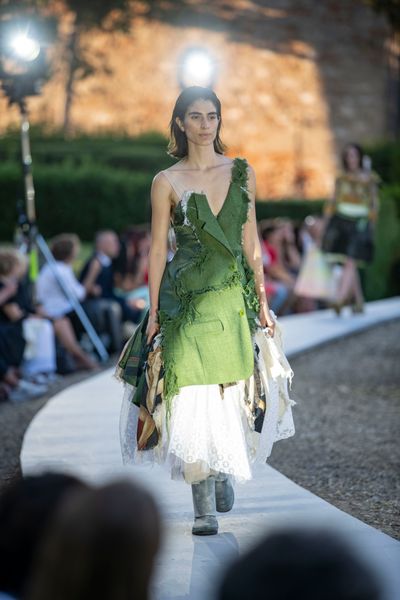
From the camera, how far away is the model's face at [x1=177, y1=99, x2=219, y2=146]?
16.9 ft

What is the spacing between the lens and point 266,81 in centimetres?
3062

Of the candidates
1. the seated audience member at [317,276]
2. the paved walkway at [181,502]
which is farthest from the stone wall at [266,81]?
the paved walkway at [181,502]

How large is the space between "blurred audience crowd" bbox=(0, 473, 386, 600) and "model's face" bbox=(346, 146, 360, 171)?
11.2 meters

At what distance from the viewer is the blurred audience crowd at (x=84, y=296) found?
32.9 feet

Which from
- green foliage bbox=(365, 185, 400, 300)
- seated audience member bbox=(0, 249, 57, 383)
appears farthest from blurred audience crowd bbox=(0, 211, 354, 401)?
green foliage bbox=(365, 185, 400, 300)

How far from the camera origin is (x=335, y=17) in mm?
31031

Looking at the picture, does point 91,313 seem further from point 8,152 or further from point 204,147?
point 8,152

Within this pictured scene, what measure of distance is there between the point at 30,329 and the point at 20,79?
7.54 feet

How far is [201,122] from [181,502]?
150 centimetres

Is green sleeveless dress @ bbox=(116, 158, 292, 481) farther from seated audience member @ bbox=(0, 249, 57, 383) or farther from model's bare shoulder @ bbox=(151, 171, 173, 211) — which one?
seated audience member @ bbox=(0, 249, 57, 383)

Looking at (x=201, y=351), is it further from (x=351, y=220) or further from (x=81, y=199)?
(x=81, y=199)

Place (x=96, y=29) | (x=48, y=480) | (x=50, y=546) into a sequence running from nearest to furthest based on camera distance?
1. (x=50, y=546)
2. (x=48, y=480)
3. (x=96, y=29)

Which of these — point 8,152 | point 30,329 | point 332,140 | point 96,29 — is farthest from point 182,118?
point 332,140

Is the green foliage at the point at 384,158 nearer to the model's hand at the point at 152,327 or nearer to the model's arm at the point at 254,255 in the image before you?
the model's arm at the point at 254,255
